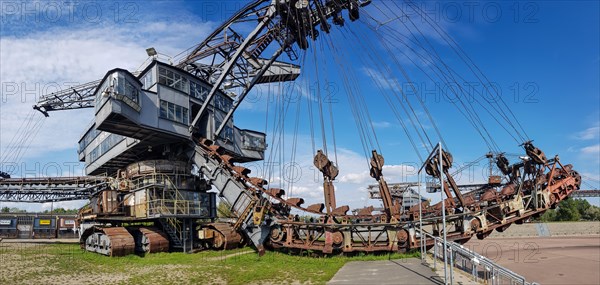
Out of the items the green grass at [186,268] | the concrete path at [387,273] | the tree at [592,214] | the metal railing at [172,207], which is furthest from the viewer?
the tree at [592,214]

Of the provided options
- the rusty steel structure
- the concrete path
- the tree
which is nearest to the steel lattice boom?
the rusty steel structure

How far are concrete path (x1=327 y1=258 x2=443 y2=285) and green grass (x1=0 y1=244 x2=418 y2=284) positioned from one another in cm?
66

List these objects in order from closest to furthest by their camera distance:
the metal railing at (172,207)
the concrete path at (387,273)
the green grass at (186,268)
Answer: the concrete path at (387,273) < the green grass at (186,268) < the metal railing at (172,207)

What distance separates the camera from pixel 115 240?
76.5 feet

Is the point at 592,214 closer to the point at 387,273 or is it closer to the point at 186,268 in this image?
the point at 387,273

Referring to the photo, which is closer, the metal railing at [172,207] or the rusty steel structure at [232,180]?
the rusty steel structure at [232,180]

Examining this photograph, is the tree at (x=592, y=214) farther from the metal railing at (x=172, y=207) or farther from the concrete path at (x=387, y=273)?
the metal railing at (x=172, y=207)

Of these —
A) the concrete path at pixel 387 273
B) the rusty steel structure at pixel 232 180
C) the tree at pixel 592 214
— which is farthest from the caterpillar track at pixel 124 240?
the tree at pixel 592 214

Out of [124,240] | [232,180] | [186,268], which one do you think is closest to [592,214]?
[232,180]

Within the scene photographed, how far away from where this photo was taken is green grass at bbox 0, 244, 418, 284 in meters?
15.8

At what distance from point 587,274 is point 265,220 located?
75.5ft

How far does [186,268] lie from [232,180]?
7.98 metres

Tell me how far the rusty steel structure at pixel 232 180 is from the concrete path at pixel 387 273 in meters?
2.03

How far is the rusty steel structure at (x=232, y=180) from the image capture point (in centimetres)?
1966
